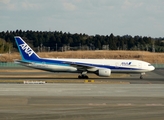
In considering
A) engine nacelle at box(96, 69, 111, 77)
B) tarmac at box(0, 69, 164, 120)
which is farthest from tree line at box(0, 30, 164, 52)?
tarmac at box(0, 69, 164, 120)

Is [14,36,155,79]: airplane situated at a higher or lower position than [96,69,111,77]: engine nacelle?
higher

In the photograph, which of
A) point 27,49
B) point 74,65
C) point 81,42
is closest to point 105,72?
point 74,65

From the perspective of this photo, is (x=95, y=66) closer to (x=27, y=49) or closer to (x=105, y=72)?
(x=105, y=72)

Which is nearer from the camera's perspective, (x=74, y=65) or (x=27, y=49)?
(x=74, y=65)

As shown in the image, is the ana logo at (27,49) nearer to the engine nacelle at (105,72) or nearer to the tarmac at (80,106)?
the engine nacelle at (105,72)

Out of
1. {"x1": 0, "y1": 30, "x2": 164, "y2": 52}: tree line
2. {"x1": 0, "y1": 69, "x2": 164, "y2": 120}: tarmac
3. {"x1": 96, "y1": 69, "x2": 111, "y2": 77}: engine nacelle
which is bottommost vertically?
{"x1": 96, "y1": 69, "x2": 111, "y2": 77}: engine nacelle

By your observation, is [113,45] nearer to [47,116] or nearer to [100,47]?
[100,47]

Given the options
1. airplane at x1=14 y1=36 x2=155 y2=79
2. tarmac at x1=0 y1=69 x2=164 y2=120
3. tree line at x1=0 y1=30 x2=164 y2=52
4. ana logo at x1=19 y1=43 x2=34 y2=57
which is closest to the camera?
tarmac at x1=0 y1=69 x2=164 y2=120

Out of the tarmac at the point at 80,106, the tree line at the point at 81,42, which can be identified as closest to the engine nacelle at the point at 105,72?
the tarmac at the point at 80,106

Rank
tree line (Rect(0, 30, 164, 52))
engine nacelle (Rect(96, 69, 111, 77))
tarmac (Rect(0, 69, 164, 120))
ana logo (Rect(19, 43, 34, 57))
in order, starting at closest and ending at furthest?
1. tarmac (Rect(0, 69, 164, 120))
2. engine nacelle (Rect(96, 69, 111, 77))
3. ana logo (Rect(19, 43, 34, 57))
4. tree line (Rect(0, 30, 164, 52))

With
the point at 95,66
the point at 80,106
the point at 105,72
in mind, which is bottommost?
the point at 105,72

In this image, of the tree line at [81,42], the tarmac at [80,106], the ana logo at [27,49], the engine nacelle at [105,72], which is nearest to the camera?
the tarmac at [80,106]

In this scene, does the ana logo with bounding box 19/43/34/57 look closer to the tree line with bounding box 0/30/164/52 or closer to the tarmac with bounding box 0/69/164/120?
the tarmac with bounding box 0/69/164/120

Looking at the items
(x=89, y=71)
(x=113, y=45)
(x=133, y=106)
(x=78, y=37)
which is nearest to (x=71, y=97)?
(x=133, y=106)
